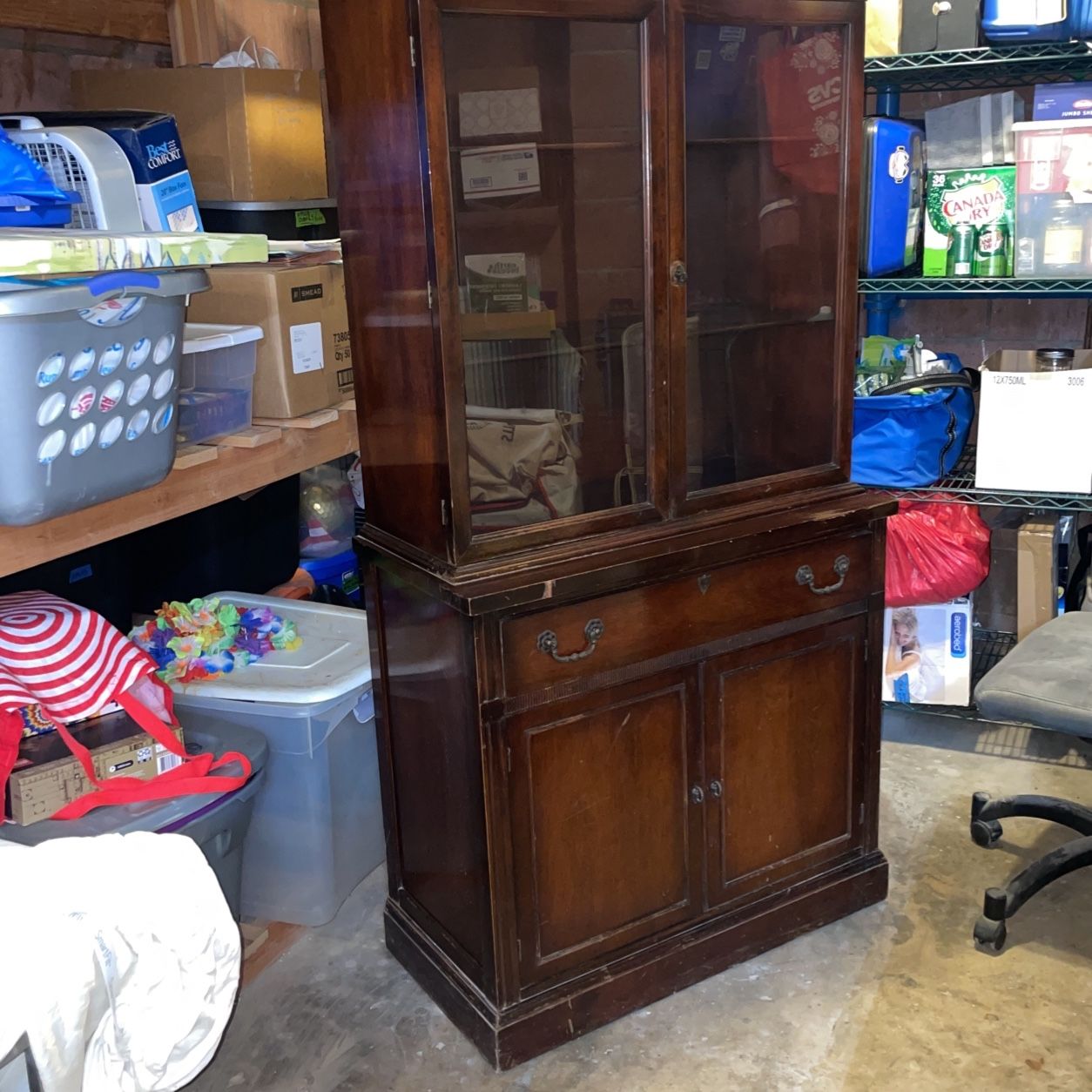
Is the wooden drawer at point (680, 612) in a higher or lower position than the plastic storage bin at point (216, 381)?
lower

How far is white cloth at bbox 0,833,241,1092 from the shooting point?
1288 millimetres

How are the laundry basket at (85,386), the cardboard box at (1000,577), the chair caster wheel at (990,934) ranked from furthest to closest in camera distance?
1. the cardboard box at (1000,577)
2. the chair caster wheel at (990,934)
3. the laundry basket at (85,386)

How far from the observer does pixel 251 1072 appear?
1964 mm

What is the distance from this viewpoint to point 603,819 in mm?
1987

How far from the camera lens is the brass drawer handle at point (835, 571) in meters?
2.12

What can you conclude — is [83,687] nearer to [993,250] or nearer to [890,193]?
[890,193]

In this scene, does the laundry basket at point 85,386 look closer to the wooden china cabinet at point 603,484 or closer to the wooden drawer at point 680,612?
the wooden china cabinet at point 603,484

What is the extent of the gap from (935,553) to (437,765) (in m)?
1.50

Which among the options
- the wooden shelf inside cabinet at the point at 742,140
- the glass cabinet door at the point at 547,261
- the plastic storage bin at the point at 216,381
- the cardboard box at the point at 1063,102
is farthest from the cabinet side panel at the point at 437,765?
the cardboard box at the point at 1063,102

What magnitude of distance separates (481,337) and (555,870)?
868 millimetres

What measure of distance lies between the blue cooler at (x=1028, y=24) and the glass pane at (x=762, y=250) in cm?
76

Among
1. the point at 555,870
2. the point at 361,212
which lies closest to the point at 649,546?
the point at 555,870

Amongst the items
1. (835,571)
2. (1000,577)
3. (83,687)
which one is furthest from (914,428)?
(83,687)

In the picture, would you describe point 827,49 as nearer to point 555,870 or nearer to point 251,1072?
point 555,870
